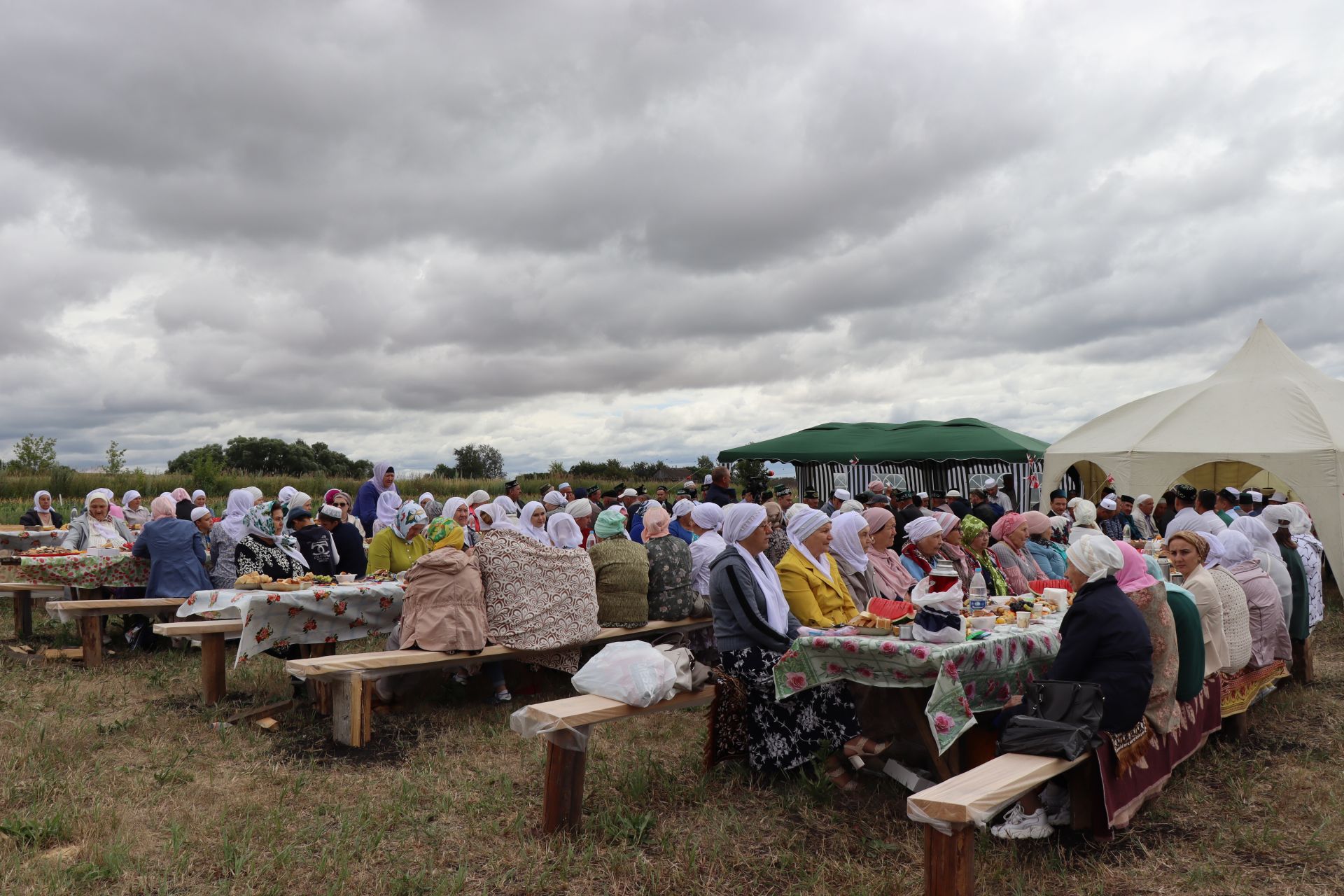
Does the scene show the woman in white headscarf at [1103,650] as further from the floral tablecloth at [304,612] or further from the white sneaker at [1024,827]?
the floral tablecloth at [304,612]

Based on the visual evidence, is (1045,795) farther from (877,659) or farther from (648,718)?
(648,718)

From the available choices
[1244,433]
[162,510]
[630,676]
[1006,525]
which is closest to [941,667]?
[630,676]

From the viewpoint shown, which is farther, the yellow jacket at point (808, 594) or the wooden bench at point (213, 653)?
the wooden bench at point (213, 653)

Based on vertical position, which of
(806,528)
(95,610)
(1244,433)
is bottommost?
(95,610)

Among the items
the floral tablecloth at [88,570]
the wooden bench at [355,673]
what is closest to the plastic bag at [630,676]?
the wooden bench at [355,673]

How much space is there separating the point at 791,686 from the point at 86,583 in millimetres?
6560

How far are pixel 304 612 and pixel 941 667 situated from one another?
170 inches

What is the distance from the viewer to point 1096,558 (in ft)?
12.1

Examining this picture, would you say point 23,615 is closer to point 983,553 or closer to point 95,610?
point 95,610

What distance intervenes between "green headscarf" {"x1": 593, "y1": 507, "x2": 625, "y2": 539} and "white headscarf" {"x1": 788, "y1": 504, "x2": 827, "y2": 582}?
6.18 feet

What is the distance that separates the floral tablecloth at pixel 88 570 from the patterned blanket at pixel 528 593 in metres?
4.05

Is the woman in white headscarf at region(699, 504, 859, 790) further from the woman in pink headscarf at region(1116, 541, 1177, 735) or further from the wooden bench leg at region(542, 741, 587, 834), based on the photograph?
the woman in pink headscarf at region(1116, 541, 1177, 735)

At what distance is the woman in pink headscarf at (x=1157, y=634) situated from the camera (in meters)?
3.91

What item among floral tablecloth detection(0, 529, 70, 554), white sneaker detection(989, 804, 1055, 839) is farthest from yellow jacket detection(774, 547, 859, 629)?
floral tablecloth detection(0, 529, 70, 554)
